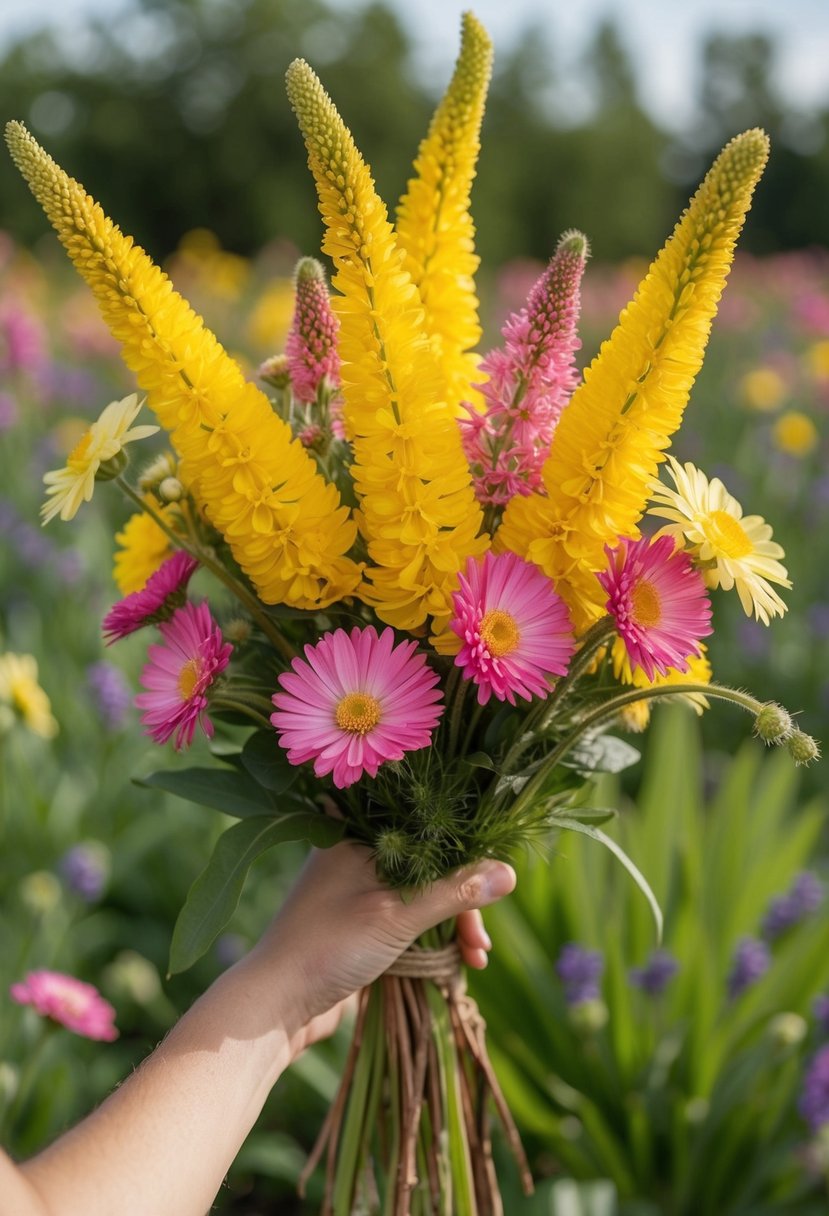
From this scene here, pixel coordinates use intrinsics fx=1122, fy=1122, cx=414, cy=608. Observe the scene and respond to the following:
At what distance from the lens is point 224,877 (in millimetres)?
851

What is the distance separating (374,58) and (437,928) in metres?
24.2

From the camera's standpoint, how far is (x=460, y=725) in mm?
880

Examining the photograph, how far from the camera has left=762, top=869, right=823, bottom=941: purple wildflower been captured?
1.77 meters

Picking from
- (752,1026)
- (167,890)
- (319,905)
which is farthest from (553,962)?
(319,905)

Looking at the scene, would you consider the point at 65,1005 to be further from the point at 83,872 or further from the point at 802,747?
the point at 802,747

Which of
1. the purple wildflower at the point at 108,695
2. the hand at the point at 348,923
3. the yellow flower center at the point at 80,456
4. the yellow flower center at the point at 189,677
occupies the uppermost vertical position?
the purple wildflower at the point at 108,695

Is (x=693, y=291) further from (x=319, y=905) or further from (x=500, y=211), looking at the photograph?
(x=500, y=211)

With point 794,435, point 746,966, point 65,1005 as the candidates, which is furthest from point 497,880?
point 794,435

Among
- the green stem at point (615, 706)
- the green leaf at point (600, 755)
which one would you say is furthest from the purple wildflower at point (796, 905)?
the green stem at point (615, 706)

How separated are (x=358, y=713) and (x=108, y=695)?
1528mm

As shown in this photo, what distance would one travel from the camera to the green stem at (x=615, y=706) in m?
0.79

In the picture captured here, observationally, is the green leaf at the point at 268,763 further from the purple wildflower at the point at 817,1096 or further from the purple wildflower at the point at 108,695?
the purple wildflower at the point at 108,695

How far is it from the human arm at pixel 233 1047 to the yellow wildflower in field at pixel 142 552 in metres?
0.29

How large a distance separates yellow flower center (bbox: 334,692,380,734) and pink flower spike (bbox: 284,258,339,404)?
0.27m
